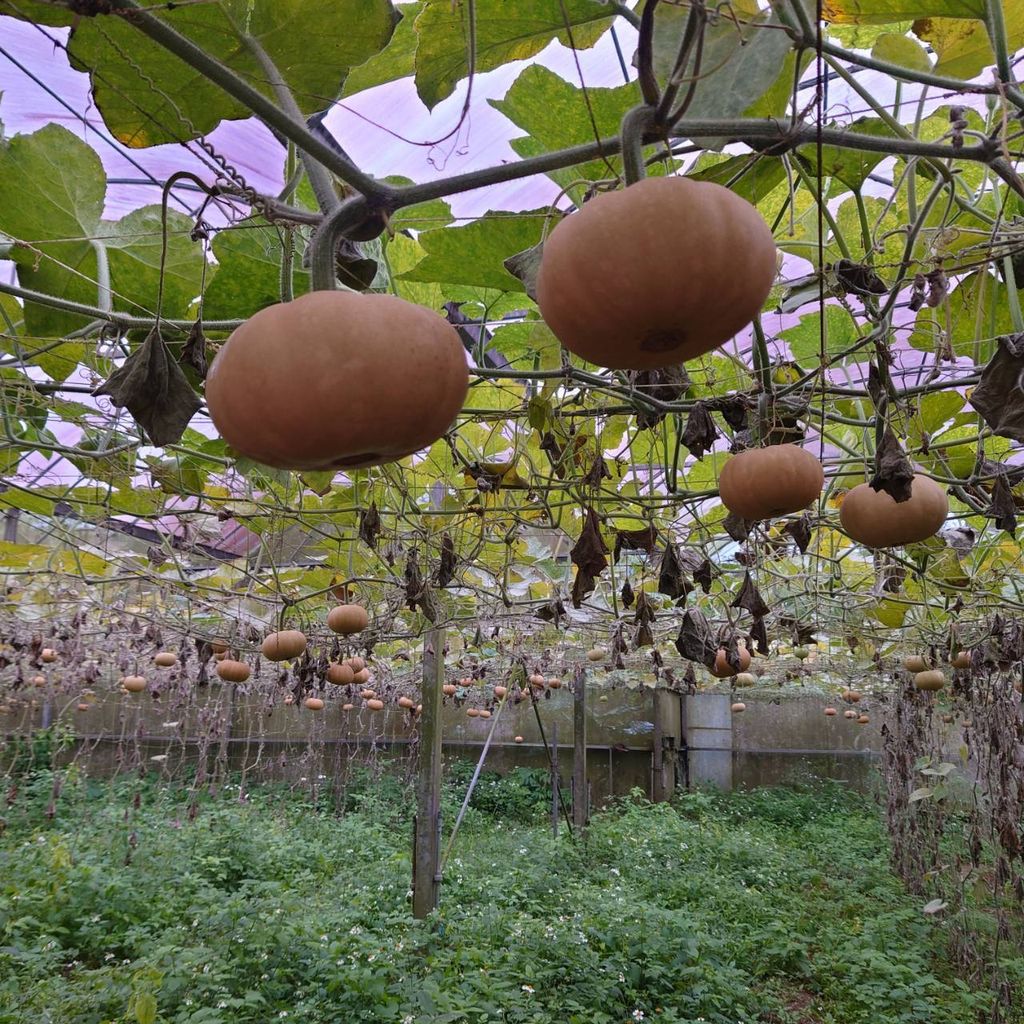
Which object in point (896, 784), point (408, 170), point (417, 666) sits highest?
point (408, 170)

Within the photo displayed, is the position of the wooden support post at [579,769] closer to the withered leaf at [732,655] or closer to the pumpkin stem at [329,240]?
the withered leaf at [732,655]

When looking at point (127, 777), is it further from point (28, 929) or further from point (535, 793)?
point (28, 929)

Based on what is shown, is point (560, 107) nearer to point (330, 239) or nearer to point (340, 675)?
point (330, 239)

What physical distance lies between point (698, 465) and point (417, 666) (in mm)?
10724

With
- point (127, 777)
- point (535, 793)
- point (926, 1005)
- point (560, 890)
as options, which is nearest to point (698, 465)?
point (926, 1005)

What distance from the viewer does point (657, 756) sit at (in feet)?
55.2

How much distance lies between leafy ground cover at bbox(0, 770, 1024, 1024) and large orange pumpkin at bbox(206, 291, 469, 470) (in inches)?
145

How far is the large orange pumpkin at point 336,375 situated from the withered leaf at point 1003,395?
1128 mm

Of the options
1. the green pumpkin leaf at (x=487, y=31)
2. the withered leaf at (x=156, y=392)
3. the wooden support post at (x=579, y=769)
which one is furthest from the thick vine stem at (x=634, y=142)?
the wooden support post at (x=579, y=769)

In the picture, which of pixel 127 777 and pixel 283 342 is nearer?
pixel 283 342

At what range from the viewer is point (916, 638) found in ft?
26.5

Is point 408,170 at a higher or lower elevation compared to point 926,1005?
higher

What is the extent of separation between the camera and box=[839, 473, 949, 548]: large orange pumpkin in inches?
66.5

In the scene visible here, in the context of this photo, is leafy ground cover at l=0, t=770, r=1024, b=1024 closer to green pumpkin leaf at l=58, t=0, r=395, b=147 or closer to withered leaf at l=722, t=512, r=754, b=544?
withered leaf at l=722, t=512, r=754, b=544
